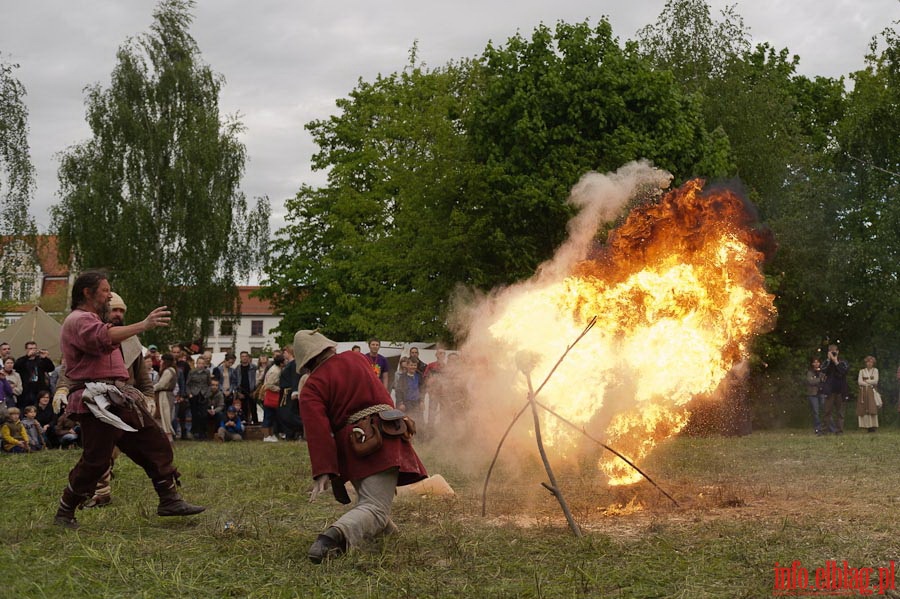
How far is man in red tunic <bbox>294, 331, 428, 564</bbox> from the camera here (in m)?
6.65

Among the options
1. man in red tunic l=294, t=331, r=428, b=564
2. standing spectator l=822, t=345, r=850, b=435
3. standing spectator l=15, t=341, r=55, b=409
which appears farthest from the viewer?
standing spectator l=822, t=345, r=850, b=435

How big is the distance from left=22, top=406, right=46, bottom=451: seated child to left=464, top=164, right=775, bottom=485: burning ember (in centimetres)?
1003

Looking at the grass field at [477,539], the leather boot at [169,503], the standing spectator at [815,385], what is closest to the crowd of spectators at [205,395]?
the grass field at [477,539]

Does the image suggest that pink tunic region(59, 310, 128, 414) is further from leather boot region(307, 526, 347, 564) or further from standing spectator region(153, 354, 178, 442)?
standing spectator region(153, 354, 178, 442)

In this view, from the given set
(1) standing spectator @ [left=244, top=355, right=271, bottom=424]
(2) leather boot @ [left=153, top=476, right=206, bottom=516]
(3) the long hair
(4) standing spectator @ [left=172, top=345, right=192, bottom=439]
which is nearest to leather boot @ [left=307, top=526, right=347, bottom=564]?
(2) leather boot @ [left=153, top=476, right=206, bottom=516]

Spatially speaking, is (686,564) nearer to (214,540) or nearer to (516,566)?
(516,566)

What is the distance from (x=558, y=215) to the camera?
25203 mm

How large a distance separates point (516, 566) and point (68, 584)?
2.77 m

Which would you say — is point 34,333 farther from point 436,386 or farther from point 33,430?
point 436,386

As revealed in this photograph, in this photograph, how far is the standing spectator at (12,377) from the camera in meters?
15.8

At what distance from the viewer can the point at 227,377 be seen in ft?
67.4

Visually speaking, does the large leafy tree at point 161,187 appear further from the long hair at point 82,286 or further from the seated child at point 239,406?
the long hair at point 82,286

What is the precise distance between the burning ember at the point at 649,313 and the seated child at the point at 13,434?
32.0 ft

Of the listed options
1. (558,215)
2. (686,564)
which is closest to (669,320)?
(686,564)
